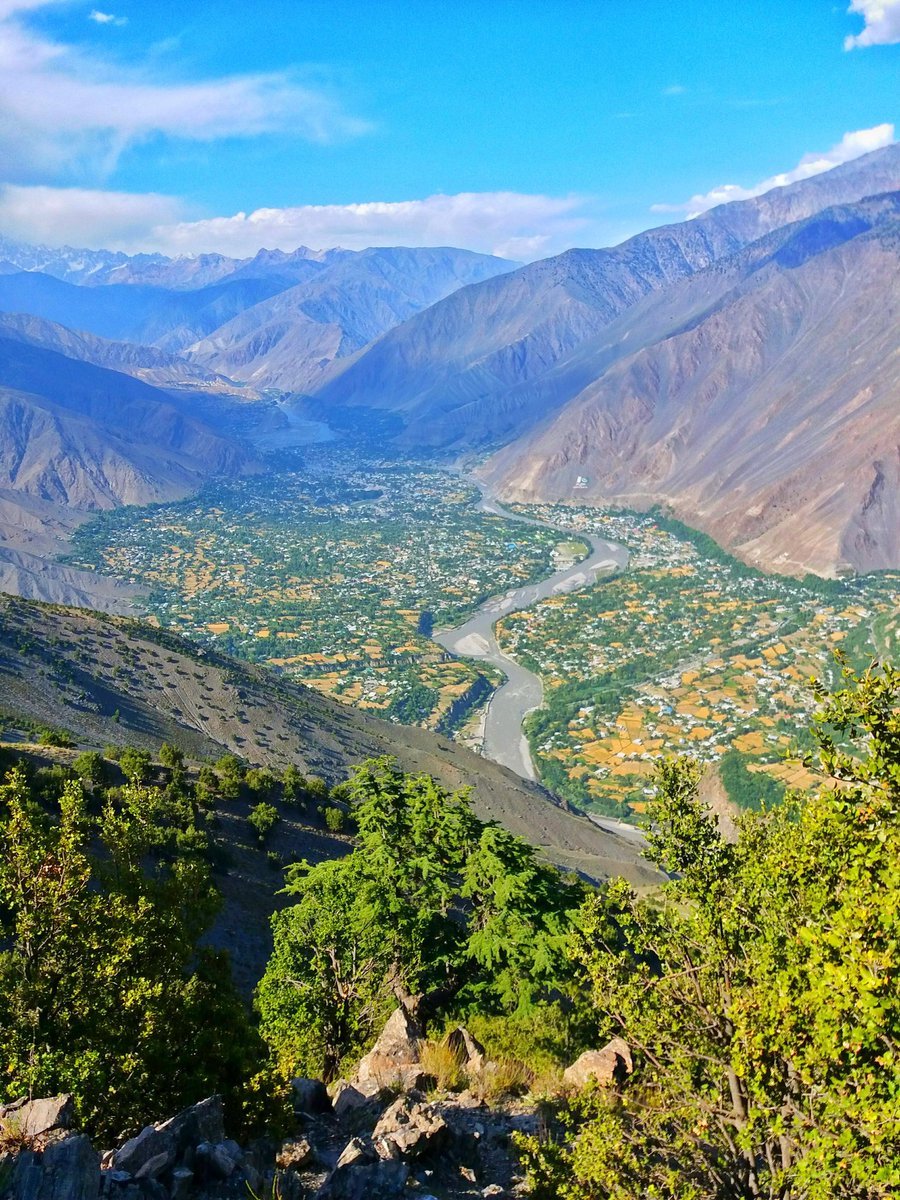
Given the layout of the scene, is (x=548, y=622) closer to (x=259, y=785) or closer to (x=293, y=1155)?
(x=259, y=785)

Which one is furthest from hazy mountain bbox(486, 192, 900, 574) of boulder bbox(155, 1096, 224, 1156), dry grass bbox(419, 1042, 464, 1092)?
boulder bbox(155, 1096, 224, 1156)

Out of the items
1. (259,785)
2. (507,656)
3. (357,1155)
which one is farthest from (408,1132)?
(507,656)

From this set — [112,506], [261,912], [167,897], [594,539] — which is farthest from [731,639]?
[112,506]

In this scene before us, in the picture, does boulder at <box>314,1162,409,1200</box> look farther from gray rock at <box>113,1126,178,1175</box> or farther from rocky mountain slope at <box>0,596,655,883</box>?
rocky mountain slope at <box>0,596,655,883</box>

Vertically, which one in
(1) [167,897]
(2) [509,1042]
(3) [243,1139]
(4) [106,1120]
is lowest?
(2) [509,1042]

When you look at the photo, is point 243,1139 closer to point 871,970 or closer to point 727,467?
point 871,970

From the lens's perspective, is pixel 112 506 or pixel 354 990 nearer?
pixel 354 990

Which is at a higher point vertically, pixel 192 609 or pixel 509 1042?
pixel 509 1042

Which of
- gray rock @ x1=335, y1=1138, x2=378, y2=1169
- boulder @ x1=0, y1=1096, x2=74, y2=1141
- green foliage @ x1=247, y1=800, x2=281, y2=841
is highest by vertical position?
boulder @ x1=0, y1=1096, x2=74, y2=1141
